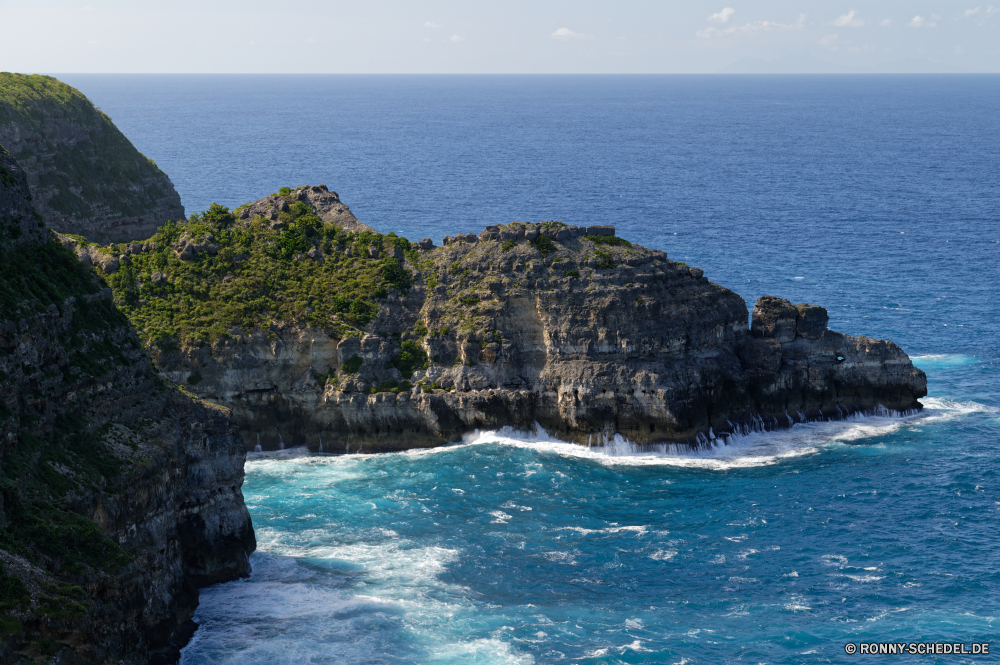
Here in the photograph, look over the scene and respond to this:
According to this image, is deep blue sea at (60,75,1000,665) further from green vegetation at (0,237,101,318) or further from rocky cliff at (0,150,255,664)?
green vegetation at (0,237,101,318)

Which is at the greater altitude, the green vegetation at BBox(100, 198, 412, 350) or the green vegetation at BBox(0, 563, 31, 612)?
the green vegetation at BBox(100, 198, 412, 350)

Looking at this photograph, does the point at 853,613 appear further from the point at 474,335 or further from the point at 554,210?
the point at 554,210

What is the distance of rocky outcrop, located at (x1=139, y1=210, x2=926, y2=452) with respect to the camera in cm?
7850

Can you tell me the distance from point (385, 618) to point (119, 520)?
15.2 m

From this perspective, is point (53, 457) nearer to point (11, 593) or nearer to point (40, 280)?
point (11, 593)

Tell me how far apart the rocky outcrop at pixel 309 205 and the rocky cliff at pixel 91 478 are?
35311 mm

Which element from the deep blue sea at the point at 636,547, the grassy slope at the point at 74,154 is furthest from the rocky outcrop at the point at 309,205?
the grassy slope at the point at 74,154

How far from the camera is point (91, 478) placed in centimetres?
4666

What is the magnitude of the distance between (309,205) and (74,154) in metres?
35.2

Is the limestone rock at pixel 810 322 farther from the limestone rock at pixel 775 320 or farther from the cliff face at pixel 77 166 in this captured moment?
the cliff face at pixel 77 166

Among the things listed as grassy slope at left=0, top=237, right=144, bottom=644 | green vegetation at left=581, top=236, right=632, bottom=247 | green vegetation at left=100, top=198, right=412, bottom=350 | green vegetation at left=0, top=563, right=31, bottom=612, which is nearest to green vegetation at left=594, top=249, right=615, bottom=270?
green vegetation at left=581, top=236, right=632, bottom=247

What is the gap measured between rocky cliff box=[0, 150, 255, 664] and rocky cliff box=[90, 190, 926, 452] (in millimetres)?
20694

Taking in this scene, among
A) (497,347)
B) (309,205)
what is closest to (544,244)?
(497,347)

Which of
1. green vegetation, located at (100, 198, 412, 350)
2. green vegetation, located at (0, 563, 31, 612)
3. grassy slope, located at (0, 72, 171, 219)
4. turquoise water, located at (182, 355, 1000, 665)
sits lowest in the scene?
turquoise water, located at (182, 355, 1000, 665)
